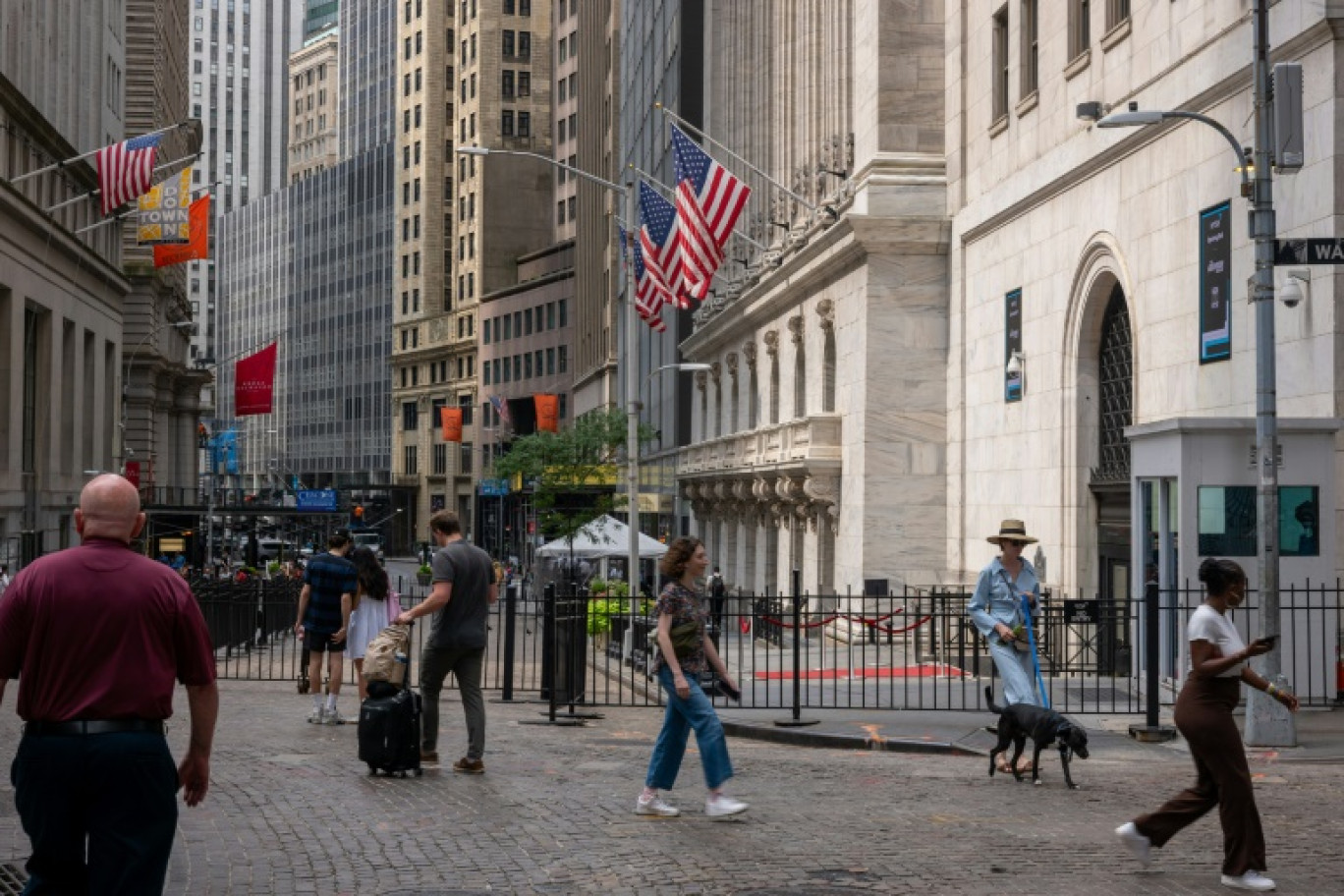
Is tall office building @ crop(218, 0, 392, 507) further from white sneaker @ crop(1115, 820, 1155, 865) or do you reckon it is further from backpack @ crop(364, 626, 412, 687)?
white sneaker @ crop(1115, 820, 1155, 865)

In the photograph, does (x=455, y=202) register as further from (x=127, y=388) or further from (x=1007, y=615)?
(x=1007, y=615)

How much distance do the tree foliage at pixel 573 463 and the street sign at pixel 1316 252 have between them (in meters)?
47.0

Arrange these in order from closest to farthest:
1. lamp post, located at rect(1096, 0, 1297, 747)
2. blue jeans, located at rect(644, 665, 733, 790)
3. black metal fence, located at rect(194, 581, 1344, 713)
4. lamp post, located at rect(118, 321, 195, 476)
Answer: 1. blue jeans, located at rect(644, 665, 733, 790)
2. lamp post, located at rect(1096, 0, 1297, 747)
3. black metal fence, located at rect(194, 581, 1344, 713)
4. lamp post, located at rect(118, 321, 195, 476)

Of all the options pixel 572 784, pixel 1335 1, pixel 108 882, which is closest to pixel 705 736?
pixel 572 784

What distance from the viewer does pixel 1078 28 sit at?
28109 millimetres

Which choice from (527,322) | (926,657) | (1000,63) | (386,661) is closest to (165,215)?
(1000,63)

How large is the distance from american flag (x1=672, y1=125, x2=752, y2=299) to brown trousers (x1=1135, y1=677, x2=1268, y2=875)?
70.6ft

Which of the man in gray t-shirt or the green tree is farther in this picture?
the green tree

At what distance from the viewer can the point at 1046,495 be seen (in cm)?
2853

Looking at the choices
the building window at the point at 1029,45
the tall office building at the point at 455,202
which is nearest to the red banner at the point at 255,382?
the building window at the point at 1029,45

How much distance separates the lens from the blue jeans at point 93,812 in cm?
605

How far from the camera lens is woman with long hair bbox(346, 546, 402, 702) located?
17516 mm

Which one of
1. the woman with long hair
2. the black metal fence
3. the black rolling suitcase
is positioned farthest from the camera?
the black metal fence

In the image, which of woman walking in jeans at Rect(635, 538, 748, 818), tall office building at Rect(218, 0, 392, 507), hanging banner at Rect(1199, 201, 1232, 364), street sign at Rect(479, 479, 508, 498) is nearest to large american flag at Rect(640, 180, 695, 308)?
hanging banner at Rect(1199, 201, 1232, 364)
